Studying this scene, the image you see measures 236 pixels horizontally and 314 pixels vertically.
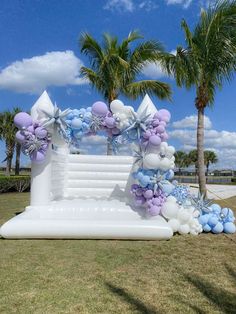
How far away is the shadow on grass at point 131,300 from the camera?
3445 millimetres

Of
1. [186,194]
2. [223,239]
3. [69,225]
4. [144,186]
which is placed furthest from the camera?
[186,194]

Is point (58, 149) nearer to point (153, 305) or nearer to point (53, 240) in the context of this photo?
point (53, 240)

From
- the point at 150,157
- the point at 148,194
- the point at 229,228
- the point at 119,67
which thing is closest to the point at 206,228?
the point at 229,228

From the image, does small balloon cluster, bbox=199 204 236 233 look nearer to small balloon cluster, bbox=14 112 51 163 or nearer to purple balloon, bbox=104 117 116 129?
purple balloon, bbox=104 117 116 129

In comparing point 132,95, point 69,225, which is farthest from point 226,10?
point 69,225

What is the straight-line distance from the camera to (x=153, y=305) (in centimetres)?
357

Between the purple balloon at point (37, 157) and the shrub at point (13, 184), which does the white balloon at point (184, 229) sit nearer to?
the purple balloon at point (37, 157)

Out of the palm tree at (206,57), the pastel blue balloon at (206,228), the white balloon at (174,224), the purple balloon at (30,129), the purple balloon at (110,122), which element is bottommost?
the pastel blue balloon at (206,228)

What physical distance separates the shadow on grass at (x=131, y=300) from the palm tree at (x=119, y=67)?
11.8 m

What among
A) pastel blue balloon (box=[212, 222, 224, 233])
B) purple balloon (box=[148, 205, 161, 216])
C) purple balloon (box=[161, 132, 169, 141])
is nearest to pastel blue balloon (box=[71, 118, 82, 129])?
purple balloon (box=[161, 132, 169, 141])

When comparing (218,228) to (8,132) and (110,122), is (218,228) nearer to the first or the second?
(110,122)

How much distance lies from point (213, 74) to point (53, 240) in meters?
7.93

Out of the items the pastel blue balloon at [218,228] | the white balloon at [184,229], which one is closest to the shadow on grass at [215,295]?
the white balloon at [184,229]

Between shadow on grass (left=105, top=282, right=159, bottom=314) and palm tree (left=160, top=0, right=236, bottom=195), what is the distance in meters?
8.21
